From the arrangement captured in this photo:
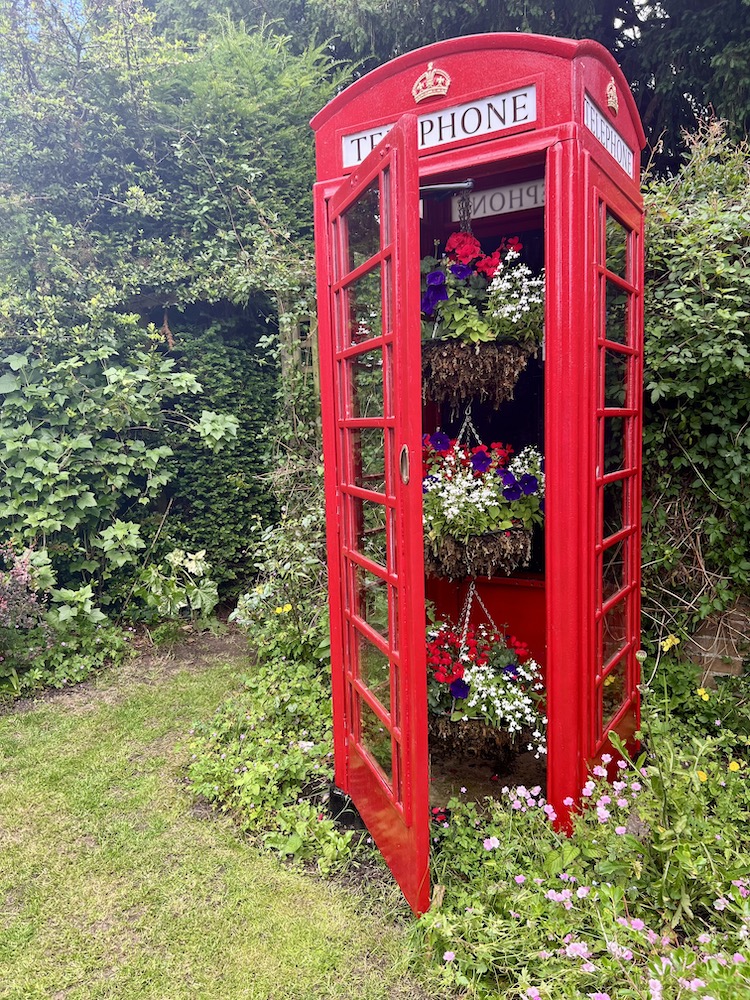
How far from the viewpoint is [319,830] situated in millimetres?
2619

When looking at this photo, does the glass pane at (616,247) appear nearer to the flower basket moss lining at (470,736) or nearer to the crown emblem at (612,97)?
the crown emblem at (612,97)

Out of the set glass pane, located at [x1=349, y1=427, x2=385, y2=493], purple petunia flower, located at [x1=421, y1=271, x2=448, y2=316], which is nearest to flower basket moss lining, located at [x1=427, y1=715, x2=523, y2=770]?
glass pane, located at [x1=349, y1=427, x2=385, y2=493]

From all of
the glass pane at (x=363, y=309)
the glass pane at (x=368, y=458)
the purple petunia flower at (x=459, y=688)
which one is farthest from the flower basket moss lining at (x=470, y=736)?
the glass pane at (x=363, y=309)

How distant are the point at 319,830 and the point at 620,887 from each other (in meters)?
1.22

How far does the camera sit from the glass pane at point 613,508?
8.54 ft

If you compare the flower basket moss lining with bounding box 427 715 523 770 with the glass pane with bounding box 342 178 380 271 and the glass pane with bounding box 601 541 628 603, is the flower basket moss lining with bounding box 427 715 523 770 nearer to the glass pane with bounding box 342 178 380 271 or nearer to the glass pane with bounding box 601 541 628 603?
the glass pane with bounding box 601 541 628 603

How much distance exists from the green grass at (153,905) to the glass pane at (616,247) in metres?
2.53

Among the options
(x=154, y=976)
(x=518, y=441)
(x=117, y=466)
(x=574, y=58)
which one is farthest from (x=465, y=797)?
(x=117, y=466)

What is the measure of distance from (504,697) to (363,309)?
175 centimetres

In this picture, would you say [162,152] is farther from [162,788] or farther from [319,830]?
[319,830]

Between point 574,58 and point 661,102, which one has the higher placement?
point 661,102

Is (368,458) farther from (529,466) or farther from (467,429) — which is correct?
(467,429)

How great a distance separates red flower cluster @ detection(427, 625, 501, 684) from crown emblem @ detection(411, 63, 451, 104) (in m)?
2.20

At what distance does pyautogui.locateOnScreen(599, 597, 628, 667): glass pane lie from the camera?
2.52 meters
